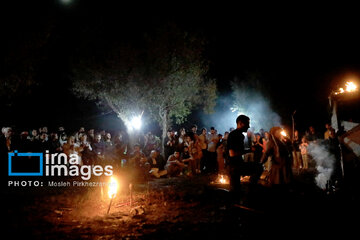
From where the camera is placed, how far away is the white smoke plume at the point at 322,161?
442 inches

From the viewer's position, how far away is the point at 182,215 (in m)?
7.17

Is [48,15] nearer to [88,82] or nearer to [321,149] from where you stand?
[88,82]

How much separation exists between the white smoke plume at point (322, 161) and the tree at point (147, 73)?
10.1 meters

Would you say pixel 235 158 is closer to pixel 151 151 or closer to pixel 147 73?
pixel 151 151

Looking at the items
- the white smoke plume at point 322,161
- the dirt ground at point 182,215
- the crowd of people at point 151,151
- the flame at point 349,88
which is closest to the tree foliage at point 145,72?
the crowd of people at point 151,151

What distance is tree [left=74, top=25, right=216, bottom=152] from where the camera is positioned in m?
19.0

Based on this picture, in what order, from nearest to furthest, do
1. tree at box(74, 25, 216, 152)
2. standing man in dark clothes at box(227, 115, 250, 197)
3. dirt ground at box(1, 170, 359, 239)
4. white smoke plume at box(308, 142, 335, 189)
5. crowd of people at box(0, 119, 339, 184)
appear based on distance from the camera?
dirt ground at box(1, 170, 359, 239) < standing man in dark clothes at box(227, 115, 250, 197) < white smoke plume at box(308, 142, 335, 189) < crowd of people at box(0, 119, 339, 184) < tree at box(74, 25, 216, 152)

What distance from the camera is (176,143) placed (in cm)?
1547

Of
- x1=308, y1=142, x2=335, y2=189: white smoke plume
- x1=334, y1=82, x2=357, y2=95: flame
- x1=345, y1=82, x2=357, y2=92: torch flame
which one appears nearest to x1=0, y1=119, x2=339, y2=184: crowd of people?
x1=308, y1=142, x2=335, y2=189: white smoke plume

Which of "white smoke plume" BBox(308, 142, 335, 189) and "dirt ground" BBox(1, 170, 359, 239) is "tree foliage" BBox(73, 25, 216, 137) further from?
"dirt ground" BBox(1, 170, 359, 239)

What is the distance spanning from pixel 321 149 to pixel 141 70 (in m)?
11.6

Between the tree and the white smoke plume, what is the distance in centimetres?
1007

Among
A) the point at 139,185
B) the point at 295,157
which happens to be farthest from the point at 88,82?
the point at 295,157

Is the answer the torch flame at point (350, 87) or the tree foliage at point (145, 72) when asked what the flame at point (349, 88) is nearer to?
the torch flame at point (350, 87)
